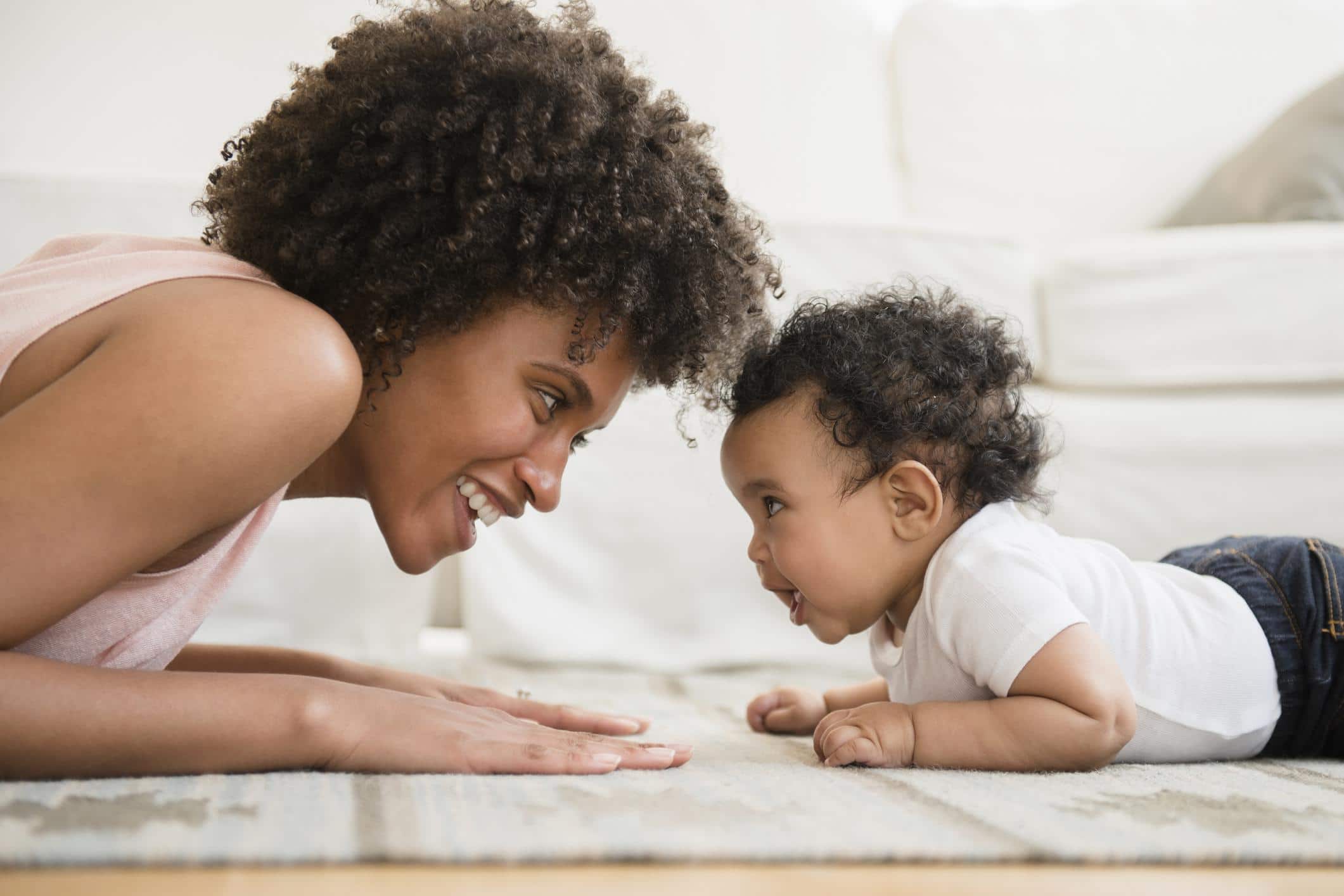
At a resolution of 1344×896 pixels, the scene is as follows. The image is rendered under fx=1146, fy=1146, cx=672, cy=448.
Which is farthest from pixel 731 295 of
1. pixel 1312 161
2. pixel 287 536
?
pixel 1312 161

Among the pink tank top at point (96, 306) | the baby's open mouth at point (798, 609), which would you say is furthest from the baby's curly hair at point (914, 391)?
the pink tank top at point (96, 306)

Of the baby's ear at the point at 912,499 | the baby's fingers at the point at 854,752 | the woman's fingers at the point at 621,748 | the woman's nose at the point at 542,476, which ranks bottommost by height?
the baby's fingers at the point at 854,752

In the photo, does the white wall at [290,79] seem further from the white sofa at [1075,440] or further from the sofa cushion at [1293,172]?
the sofa cushion at [1293,172]

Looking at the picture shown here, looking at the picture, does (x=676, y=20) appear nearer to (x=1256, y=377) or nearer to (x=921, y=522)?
(x=1256, y=377)

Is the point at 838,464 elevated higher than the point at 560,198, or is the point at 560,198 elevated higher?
the point at 560,198

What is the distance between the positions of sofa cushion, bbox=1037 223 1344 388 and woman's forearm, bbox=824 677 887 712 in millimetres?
566

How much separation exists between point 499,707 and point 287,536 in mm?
464

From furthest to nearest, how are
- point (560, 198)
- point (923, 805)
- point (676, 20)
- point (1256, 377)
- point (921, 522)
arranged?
point (676, 20), point (1256, 377), point (921, 522), point (560, 198), point (923, 805)

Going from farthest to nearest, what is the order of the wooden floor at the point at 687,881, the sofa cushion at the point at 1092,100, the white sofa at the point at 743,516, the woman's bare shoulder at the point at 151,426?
1. the sofa cushion at the point at 1092,100
2. the white sofa at the point at 743,516
3. the woman's bare shoulder at the point at 151,426
4. the wooden floor at the point at 687,881

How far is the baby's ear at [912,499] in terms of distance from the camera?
3.39 ft

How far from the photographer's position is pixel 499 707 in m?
1.07

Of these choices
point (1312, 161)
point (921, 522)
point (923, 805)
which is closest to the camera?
point (923, 805)

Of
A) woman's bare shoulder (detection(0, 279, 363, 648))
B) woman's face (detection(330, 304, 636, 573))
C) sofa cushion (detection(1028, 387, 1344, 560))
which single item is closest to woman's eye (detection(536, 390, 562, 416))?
woman's face (detection(330, 304, 636, 573))

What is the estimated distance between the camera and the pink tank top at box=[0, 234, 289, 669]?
77 cm
